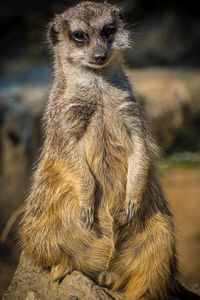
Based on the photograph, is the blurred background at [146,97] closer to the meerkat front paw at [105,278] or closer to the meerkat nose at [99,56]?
the meerkat nose at [99,56]

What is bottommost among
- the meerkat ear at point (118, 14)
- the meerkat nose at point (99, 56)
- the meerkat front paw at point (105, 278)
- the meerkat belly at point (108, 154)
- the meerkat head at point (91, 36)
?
the meerkat front paw at point (105, 278)

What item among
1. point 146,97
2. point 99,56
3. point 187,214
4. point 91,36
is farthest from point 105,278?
point 146,97

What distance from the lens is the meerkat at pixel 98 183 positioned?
10.7ft

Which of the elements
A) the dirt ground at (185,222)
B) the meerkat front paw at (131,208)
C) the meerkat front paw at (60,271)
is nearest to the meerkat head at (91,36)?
the meerkat front paw at (131,208)

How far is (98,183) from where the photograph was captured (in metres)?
3.35

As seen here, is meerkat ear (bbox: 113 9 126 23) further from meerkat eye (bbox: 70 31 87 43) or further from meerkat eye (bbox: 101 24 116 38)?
meerkat eye (bbox: 70 31 87 43)

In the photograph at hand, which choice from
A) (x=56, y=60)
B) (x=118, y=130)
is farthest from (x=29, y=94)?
(x=118, y=130)

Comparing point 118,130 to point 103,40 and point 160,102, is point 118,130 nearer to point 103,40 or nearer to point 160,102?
point 103,40

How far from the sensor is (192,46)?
9.62m

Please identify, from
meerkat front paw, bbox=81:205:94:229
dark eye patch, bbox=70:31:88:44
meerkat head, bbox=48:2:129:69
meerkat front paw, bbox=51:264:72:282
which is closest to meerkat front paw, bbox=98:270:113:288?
meerkat front paw, bbox=51:264:72:282

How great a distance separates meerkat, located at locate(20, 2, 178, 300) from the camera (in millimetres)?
3256

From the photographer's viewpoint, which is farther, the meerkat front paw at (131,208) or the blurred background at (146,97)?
the blurred background at (146,97)

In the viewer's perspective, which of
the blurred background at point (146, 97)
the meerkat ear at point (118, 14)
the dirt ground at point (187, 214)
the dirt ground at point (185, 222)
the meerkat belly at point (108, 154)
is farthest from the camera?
the blurred background at point (146, 97)

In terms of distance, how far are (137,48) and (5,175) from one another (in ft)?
15.1
